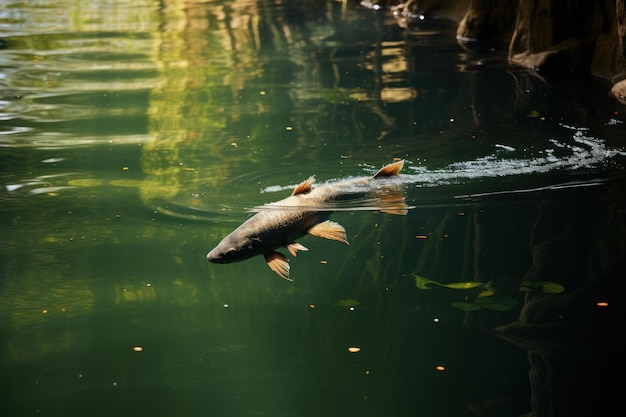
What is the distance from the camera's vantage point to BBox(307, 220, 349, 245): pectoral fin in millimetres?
5680

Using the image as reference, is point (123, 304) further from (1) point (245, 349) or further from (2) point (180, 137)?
(2) point (180, 137)

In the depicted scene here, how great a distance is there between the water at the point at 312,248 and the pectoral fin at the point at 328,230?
351mm

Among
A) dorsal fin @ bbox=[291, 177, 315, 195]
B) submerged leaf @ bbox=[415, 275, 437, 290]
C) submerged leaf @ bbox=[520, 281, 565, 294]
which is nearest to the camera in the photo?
submerged leaf @ bbox=[520, 281, 565, 294]

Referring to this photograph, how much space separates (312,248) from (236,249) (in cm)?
102

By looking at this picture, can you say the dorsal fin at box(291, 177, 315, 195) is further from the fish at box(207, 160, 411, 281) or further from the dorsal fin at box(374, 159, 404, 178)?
the dorsal fin at box(374, 159, 404, 178)

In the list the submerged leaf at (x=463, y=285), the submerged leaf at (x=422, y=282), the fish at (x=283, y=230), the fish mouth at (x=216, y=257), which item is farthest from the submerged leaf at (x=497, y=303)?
the fish mouth at (x=216, y=257)

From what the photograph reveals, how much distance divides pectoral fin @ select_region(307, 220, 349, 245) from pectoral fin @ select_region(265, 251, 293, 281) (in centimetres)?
35

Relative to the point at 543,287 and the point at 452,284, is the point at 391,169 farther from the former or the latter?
the point at 543,287

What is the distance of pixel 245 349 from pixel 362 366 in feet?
2.36

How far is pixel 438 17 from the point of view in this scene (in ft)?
55.5

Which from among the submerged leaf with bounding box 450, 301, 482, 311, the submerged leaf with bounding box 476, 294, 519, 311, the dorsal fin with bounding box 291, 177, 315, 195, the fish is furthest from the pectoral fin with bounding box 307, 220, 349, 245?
the submerged leaf with bounding box 476, 294, 519, 311

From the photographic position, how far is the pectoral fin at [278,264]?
17.4 ft

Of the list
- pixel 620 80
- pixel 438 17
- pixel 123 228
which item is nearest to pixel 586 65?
pixel 620 80

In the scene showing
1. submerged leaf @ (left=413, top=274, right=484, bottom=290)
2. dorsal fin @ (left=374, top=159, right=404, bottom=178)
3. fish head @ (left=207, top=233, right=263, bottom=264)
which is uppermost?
dorsal fin @ (left=374, top=159, right=404, bottom=178)
